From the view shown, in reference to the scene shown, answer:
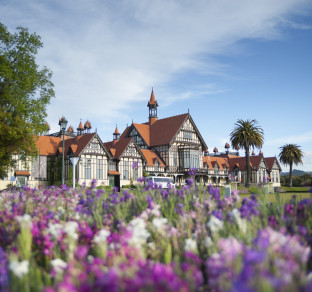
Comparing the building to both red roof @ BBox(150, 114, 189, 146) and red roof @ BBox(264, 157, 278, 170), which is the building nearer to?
red roof @ BBox(150, 114, 189, 146)

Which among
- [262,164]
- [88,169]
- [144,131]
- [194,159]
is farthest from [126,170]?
[262,164]

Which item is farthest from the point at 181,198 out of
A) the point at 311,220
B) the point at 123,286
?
the point at 123,286

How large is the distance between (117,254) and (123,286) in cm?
138

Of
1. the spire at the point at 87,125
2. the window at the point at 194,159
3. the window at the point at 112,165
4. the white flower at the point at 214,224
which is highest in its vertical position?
the spire at the point at 87,125

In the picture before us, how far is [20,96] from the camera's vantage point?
30.6 meters

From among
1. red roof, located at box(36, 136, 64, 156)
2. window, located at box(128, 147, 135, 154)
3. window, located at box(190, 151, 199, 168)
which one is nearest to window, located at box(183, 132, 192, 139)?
window, located at box(190, 151, 199, 168)

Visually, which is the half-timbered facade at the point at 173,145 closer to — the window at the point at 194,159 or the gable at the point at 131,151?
the window at the point at 194,159

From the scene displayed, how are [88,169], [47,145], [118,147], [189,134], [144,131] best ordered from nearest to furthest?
1. [88,169]
2. [47,145]
3. [118,147]
4. [189,134]
5. [144,131]

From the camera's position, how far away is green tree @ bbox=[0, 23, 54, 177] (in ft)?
95.1

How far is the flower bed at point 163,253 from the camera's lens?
7.97ft

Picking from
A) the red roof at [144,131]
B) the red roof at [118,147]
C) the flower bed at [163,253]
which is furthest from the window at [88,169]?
the flower bed at [163,253]

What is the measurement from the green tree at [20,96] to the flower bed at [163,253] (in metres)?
23.3

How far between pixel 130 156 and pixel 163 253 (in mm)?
46947

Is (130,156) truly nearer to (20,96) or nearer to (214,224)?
(20,96)
